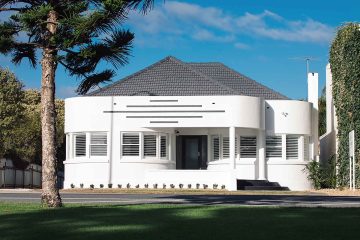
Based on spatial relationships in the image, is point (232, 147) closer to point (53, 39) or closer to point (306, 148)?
point (306, 148)

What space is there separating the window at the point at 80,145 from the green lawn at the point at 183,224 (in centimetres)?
2075

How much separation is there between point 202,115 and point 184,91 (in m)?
2.15

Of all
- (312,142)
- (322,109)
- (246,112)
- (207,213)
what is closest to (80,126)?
(246,112)

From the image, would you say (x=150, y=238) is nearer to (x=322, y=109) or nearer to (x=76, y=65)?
(x=76, y=65)

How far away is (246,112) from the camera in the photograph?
117 feet

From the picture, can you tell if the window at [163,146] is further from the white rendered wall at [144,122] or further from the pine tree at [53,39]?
the pine tree at [53,39]

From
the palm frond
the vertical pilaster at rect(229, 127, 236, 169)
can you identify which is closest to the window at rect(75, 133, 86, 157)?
the vertical pilaster at rect(229, 127, 236, 169)

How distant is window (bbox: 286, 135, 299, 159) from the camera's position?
37625mm

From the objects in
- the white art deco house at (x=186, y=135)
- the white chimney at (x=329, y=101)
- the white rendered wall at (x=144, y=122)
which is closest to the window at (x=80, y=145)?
the white art deco house at (x=186, y=135)

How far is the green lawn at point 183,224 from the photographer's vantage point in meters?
10.9

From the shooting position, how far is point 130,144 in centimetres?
3600

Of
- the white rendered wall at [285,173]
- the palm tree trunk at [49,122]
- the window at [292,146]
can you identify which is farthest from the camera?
the window at [292,146]

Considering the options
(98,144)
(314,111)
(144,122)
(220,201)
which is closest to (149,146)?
(144,122)

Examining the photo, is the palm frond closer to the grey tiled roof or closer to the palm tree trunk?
the palm tree trunk
